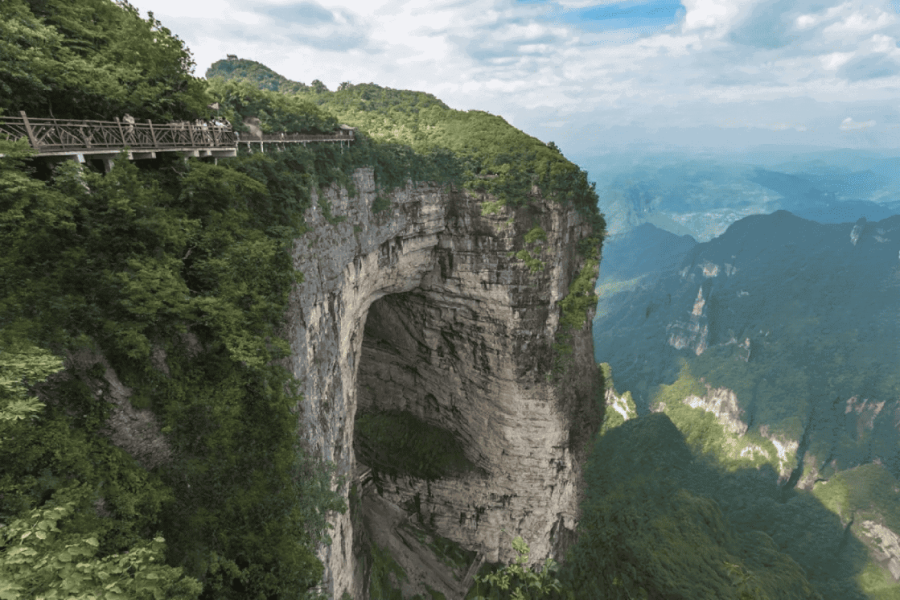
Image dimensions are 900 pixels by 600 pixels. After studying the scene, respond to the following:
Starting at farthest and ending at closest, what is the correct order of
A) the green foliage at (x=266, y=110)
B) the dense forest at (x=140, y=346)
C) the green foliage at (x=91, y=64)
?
the green foliage at (x=266, y=110), the green foliage at (x=91, y=64), the dense forest at (x=140, y=346)

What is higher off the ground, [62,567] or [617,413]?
[62,567]

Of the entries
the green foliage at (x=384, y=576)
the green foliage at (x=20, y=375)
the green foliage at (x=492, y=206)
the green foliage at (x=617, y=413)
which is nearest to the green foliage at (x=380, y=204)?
the green foliage at (x=492, y=206)

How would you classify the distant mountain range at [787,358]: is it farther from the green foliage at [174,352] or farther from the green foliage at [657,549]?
the green foliage at [174,352]

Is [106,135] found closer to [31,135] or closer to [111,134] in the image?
[111,134]

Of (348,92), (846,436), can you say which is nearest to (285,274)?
(348,92)

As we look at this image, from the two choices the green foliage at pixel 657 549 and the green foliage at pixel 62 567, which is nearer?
the green foliage at pixel 62 567

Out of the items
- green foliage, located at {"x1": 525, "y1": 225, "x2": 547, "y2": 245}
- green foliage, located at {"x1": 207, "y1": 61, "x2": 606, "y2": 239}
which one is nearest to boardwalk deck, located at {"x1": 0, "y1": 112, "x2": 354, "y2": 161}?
green foliage, located at {"x1": 207, "y1": 61, "x2": 606, "y2": 239}

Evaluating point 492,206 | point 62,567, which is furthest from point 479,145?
point 62,567
